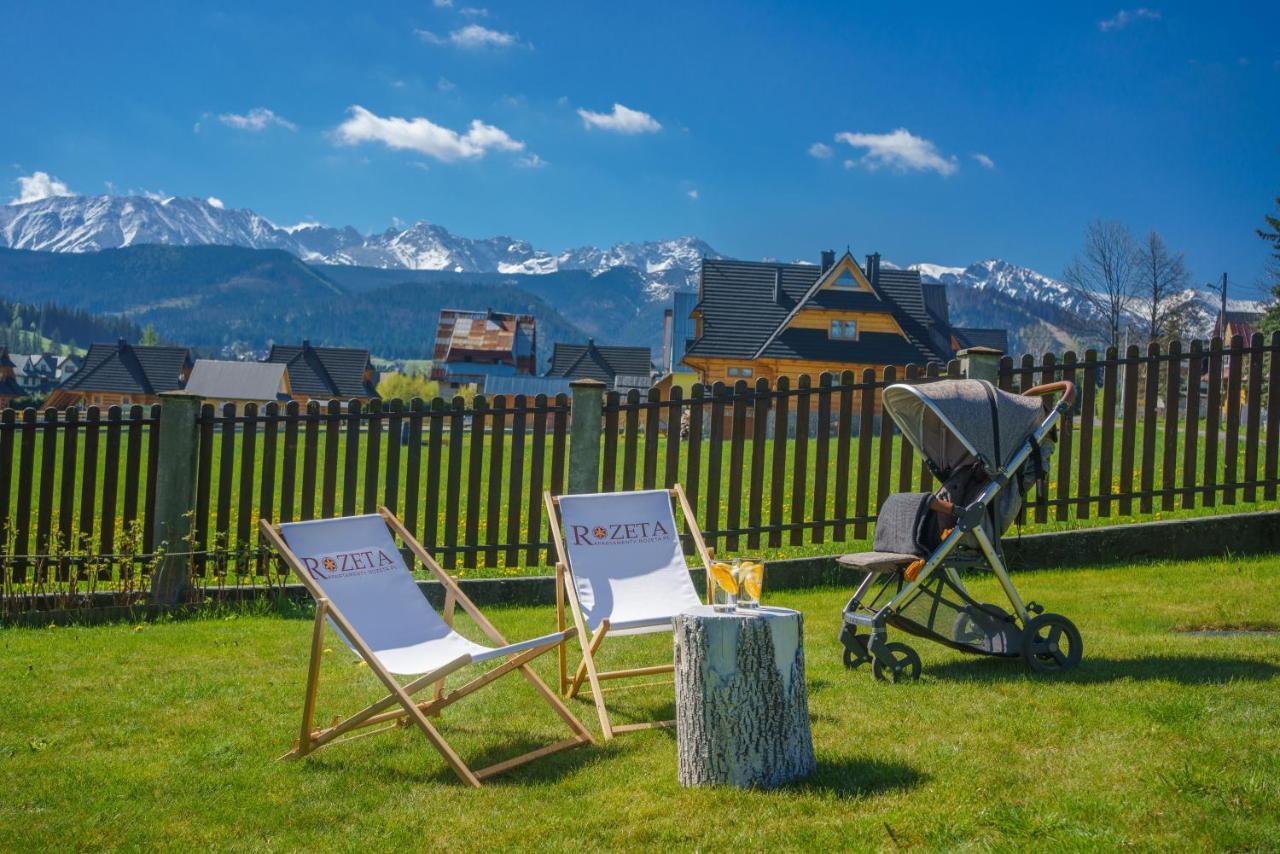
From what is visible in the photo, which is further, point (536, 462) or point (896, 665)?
point (536, 462)

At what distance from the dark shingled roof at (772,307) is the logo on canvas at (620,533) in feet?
108

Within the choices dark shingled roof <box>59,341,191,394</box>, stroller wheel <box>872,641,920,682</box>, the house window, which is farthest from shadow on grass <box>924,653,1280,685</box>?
dark shingled roof <box>59,341,191,394</box>

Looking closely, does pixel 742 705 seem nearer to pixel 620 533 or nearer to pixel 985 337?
pixel 620 533

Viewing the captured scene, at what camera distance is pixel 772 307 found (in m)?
40.8

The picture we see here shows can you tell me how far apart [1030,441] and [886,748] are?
77.3 inches

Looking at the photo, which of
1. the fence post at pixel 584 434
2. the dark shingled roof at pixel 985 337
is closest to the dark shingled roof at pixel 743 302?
the dark shingled roof at pixel 985 337

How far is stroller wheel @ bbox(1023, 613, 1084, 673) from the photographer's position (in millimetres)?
5059

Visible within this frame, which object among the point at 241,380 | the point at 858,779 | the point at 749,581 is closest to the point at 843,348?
the point at 749,581

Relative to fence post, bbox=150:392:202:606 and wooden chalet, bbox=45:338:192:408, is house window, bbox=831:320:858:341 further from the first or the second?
wooden chalet, bbox=45:338:192:408

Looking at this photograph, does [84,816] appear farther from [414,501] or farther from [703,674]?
[414,501]

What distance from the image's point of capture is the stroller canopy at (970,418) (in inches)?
203

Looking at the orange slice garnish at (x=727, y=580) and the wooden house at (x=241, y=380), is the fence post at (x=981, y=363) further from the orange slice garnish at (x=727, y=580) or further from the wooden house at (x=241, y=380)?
the wooden house at (x=241, y=380)

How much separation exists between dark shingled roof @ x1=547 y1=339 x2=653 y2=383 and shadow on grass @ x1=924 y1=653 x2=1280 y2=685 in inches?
2654

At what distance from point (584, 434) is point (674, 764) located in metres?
4.17
